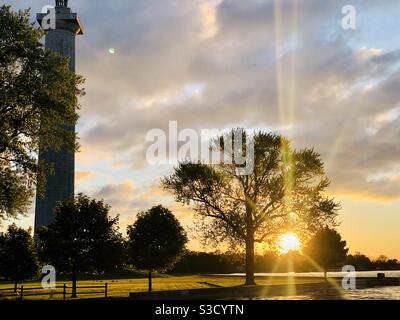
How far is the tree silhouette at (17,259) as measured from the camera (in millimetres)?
52125

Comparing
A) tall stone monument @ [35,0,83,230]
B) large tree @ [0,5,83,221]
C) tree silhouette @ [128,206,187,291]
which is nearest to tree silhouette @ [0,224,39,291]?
tree silhouette @ [128,206,187,291]

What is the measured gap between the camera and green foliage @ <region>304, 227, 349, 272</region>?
75.0 m

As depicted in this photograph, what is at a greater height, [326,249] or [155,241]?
[155,241]

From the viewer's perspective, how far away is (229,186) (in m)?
53.5

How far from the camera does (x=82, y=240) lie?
43344 millimetres

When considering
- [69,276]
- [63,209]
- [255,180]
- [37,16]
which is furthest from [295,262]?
[63,209]

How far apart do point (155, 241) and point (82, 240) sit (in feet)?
26.8

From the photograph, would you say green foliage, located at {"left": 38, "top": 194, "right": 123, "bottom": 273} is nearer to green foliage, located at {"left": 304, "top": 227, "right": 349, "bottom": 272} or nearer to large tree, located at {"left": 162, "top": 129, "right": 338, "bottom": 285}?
large tree, located at {"left": 162, "top": 129, "right": 338, "bottom": 285}

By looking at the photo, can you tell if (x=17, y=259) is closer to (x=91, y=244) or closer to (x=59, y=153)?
(x=91, y=244)

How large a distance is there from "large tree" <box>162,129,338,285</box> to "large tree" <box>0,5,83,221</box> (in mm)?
20885

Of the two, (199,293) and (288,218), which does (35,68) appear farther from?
(288,218)

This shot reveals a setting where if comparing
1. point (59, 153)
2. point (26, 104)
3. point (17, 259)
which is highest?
point (59, 153)

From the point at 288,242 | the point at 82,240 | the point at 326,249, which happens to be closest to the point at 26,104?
the point at 82,240

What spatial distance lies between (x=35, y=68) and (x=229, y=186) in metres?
25.8
